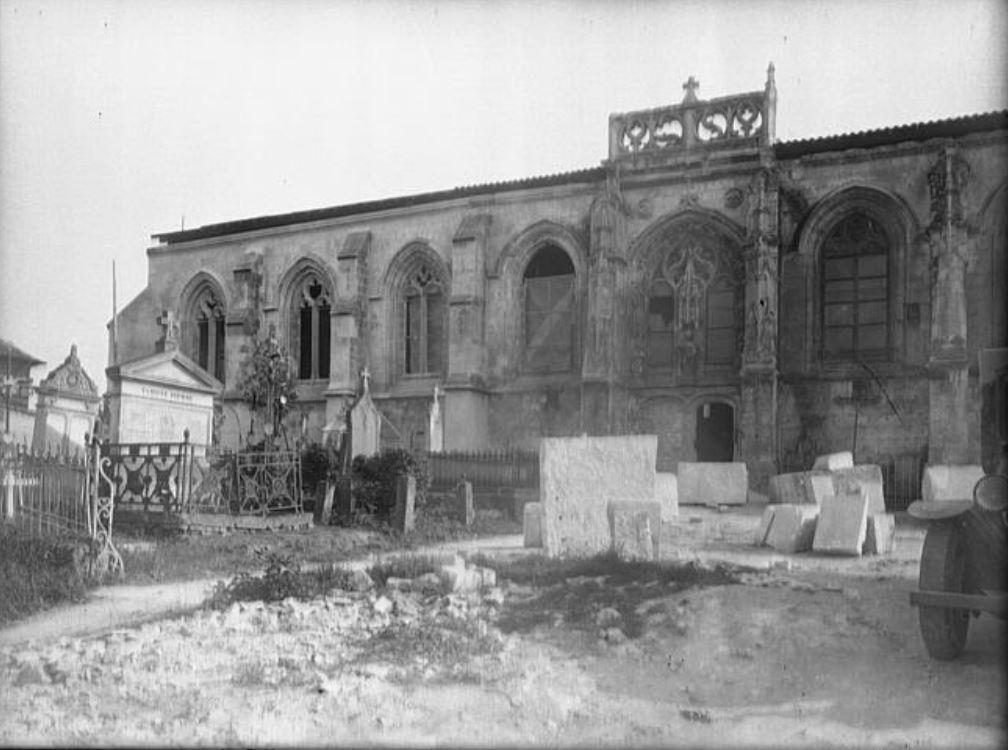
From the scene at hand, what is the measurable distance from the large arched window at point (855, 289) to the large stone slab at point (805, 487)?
7313mm

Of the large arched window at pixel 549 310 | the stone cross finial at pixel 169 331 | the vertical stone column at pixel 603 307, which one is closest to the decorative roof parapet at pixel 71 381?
the stone cross finial at pixel 169 331

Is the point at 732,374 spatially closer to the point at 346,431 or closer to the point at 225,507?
the point at 346,431

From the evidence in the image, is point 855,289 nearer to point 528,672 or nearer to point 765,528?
point 765,528

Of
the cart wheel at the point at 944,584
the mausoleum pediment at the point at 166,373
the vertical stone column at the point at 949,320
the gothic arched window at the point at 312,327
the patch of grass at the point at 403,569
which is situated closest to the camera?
the cart wheel at the point at 944,584

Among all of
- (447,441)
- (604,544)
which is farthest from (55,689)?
(447,441)

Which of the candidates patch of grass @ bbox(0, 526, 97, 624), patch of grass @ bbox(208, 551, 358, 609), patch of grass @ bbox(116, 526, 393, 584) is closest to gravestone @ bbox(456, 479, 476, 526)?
patch of grass @ bbox(116, 526, 393, 584)

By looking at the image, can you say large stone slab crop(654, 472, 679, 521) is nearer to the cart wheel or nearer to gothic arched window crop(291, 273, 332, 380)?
the cart wheel

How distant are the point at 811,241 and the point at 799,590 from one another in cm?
1431

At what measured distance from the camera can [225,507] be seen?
562 inches

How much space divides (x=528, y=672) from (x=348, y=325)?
66.2 ft

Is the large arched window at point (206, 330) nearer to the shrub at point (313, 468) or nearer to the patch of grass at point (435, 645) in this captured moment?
the shrub at point (313, 468)

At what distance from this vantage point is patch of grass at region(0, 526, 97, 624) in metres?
7.57

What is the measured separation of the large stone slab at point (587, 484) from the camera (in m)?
9.55

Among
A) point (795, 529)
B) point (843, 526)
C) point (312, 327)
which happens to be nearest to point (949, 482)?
point (795, 529)
